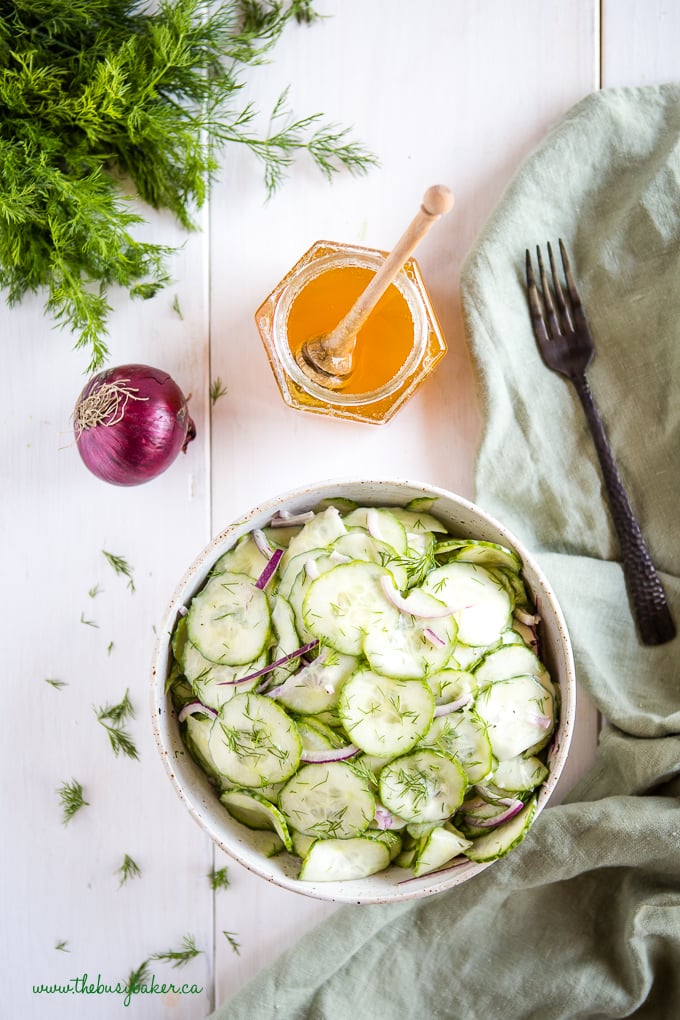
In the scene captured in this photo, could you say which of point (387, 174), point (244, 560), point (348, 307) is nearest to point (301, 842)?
point (244, 560)

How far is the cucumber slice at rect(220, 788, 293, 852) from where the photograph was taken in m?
1.13

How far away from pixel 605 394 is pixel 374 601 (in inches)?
23.0

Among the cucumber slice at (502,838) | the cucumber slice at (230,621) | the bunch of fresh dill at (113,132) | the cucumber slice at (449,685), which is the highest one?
the bunch of fresh dill at (113,132)

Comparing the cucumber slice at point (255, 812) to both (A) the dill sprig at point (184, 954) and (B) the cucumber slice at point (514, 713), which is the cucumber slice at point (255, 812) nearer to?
(B) the cucumber slice at point (514, 713)

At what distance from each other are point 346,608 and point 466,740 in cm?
22

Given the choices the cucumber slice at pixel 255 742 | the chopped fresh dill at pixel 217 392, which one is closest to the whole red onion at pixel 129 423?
the chopped fresh dill at pixel 217 392

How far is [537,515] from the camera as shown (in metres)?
1.43

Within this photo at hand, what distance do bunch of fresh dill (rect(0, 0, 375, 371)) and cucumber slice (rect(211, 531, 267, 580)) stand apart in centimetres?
45

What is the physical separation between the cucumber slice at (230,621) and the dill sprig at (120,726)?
377 mm

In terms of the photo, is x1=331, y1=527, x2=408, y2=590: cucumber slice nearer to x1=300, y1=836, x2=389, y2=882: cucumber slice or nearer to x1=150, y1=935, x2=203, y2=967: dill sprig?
x1=300, y1=836, x2=389, y2=882: cucumber slice

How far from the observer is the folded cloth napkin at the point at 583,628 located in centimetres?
134

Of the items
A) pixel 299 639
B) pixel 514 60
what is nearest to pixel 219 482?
pixel 299 639

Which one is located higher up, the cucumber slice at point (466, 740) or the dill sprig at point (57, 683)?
the dill sprig at point (57, 683)

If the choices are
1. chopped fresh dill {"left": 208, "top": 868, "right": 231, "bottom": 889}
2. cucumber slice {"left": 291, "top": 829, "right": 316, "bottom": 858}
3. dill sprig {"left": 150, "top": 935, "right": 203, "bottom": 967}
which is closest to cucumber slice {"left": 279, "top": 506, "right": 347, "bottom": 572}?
cucumber slice {"left": 291, "top": 829, "right": 316, "bottom": 858}
